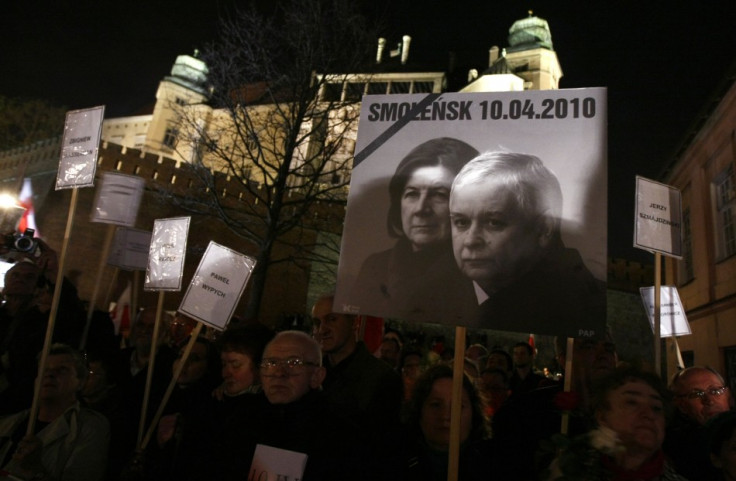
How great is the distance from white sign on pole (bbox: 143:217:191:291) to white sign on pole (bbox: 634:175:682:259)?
3.73m

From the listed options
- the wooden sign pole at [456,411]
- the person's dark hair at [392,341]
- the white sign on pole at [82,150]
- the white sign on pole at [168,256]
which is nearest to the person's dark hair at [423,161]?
the wooden sign pole at [456,411]

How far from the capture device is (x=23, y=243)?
4598mm

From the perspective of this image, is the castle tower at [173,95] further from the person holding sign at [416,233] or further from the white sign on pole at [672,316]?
the person holding sign at [416,233]

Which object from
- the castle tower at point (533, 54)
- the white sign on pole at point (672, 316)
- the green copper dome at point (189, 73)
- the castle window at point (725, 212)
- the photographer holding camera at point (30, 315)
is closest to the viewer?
the photographer holding camera at point (30, 315)

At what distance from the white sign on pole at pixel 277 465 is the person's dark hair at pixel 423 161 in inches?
46.8

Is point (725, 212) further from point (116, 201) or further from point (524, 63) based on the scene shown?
point (524, 63)

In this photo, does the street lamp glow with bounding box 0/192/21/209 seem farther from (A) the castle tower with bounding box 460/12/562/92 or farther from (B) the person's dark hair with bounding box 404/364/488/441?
(A) the castle tower with bounding box 460/12/562/92

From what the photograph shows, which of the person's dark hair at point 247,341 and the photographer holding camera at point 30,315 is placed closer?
the person's dark hair at point 247,341

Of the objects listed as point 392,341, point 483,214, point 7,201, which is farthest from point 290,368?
point 7,201

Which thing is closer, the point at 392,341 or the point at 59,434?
the point at 59,434

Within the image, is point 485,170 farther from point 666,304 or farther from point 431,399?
point 666,304

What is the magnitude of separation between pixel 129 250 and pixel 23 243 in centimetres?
146

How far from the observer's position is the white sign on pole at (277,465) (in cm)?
222

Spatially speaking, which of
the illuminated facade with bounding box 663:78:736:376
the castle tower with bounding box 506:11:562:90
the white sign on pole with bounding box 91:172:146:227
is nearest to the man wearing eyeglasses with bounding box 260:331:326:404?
the white sign on pole with bounding box 91:172:146:227
